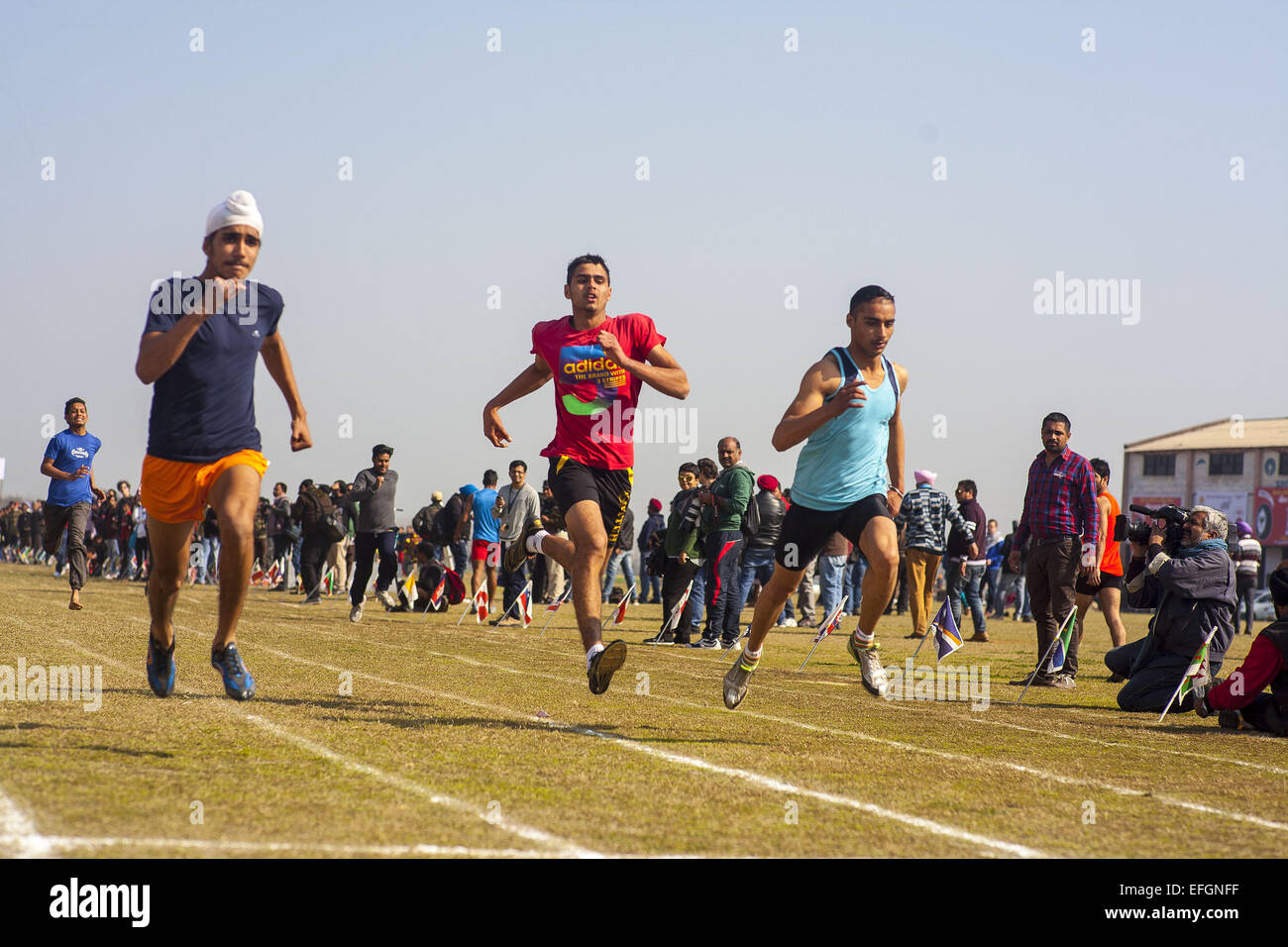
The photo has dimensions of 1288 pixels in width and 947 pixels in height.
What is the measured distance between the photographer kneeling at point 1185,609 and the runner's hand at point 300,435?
20.9ft

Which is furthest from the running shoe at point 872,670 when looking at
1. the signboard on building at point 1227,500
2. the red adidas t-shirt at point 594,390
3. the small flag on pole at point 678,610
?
the signboard on building at point 1227,500

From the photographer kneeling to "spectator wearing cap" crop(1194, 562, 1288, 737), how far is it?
689 millimetres

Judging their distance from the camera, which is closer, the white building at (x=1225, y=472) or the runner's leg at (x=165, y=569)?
the runner's leg at (x=165, y=569)

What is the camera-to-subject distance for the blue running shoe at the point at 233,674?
6305 mm

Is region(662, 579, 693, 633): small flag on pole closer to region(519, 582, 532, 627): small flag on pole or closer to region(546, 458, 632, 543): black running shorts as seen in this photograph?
region(519, 582, 532, 627): small flag on pole

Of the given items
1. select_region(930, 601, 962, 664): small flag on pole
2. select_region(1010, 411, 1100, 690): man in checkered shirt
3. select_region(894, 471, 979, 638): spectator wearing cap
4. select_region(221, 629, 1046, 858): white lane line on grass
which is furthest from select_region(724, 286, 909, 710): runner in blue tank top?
select_region(894, 471, 979, 638): spectator wearing cap

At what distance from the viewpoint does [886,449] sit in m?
8.34

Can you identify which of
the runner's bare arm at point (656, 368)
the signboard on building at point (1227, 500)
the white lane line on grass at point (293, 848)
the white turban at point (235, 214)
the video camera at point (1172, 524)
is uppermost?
the signboard on building at point (1227, 500)

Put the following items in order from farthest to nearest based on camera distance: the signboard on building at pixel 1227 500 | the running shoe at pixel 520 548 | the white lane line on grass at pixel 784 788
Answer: the signboard on building at pixel 1227 500, the running shoe at pixel 520 548, the white lane line on grass at pixel 784 788

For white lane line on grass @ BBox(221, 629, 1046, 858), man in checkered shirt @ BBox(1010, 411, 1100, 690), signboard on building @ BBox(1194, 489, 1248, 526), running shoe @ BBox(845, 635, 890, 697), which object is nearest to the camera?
white lane line on grass @ BBox(221, 629, 1046, 858)

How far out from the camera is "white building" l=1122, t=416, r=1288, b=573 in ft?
225

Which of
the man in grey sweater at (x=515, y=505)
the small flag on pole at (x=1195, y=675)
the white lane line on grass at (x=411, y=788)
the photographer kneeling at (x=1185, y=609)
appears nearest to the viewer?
the white lane line on grass at (x=411, y=788)

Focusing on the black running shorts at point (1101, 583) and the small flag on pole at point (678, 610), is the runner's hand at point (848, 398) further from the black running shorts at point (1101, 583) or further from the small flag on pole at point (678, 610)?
the small flag on pole at point (678, 610)
